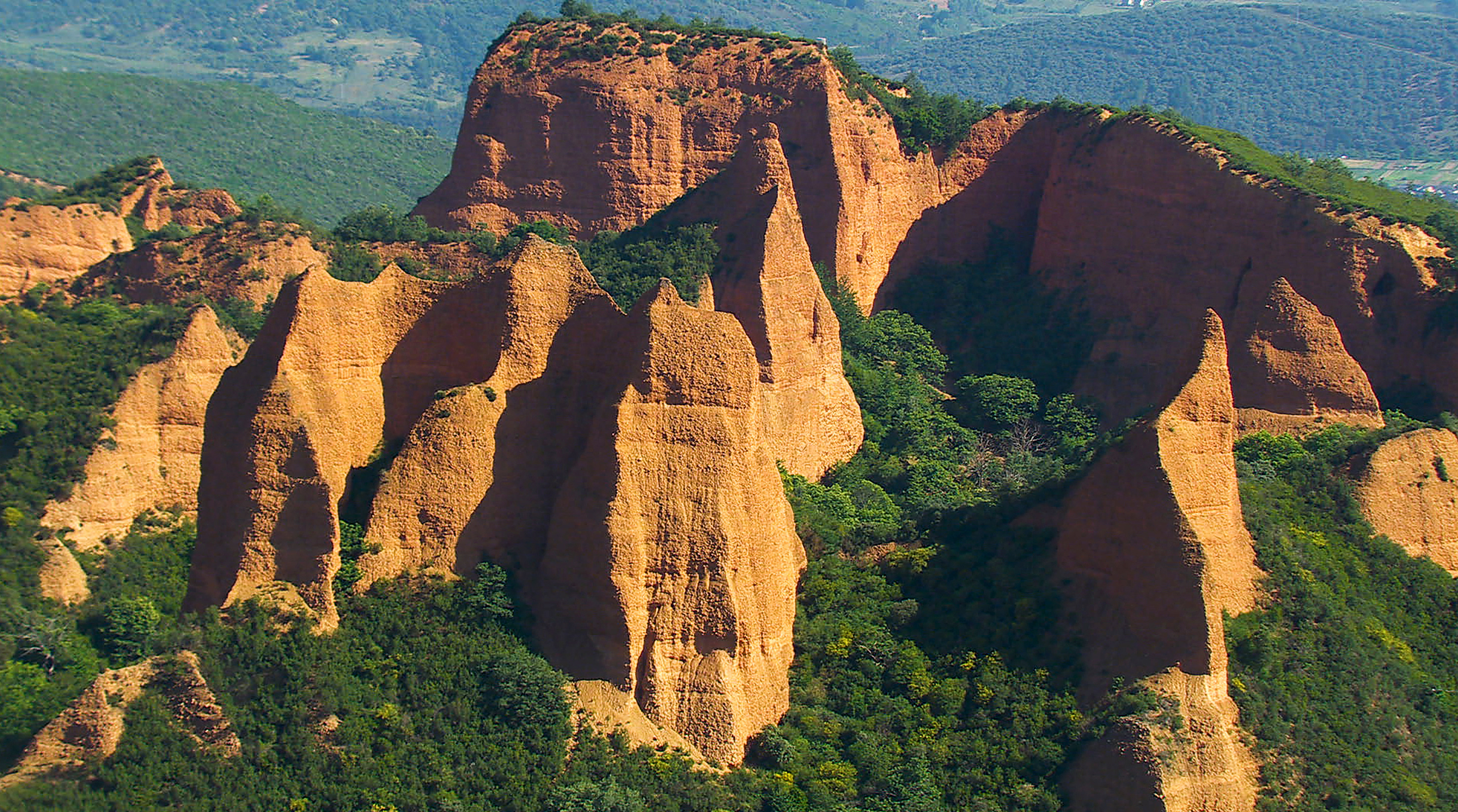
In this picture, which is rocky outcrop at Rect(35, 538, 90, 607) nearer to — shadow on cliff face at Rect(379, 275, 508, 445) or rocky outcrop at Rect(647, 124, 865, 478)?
shadow on cliff face at Rect(379, 275, 508, 445)

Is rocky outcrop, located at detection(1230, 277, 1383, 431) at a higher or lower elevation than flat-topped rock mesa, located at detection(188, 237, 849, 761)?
higher

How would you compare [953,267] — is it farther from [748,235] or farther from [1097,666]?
[1097,666]

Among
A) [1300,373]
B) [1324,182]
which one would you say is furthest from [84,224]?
[1324,182]

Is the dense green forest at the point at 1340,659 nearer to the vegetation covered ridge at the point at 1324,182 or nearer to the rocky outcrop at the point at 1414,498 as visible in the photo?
the rocky outcrop at the point at 1414,498

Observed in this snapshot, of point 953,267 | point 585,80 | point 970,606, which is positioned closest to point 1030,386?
point 953,267

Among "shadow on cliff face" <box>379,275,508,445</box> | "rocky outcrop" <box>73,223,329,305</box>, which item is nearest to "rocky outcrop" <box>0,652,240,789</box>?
"shadow on cliff face" <box>379,275,508,445</box>

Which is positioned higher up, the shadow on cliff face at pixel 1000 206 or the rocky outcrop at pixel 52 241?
the shadow on cliff face at pixel 1000 206

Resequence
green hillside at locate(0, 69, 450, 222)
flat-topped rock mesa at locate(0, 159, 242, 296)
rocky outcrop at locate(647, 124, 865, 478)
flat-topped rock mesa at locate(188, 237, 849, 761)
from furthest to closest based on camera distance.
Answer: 1. green hillside at locate(0, 69, 450, 222)
2. flat-topped rock mesa at locate(0, 159, 242, 296)
3. rocky outcrop at locate(647, 124, 865, 478)
4. flat-topped rock mesa at locate(188, 237, 849, 761)

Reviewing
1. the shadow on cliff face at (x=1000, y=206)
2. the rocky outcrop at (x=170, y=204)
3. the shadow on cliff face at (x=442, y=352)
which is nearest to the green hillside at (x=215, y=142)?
the rocky outcrop at (x=170, y=204)
